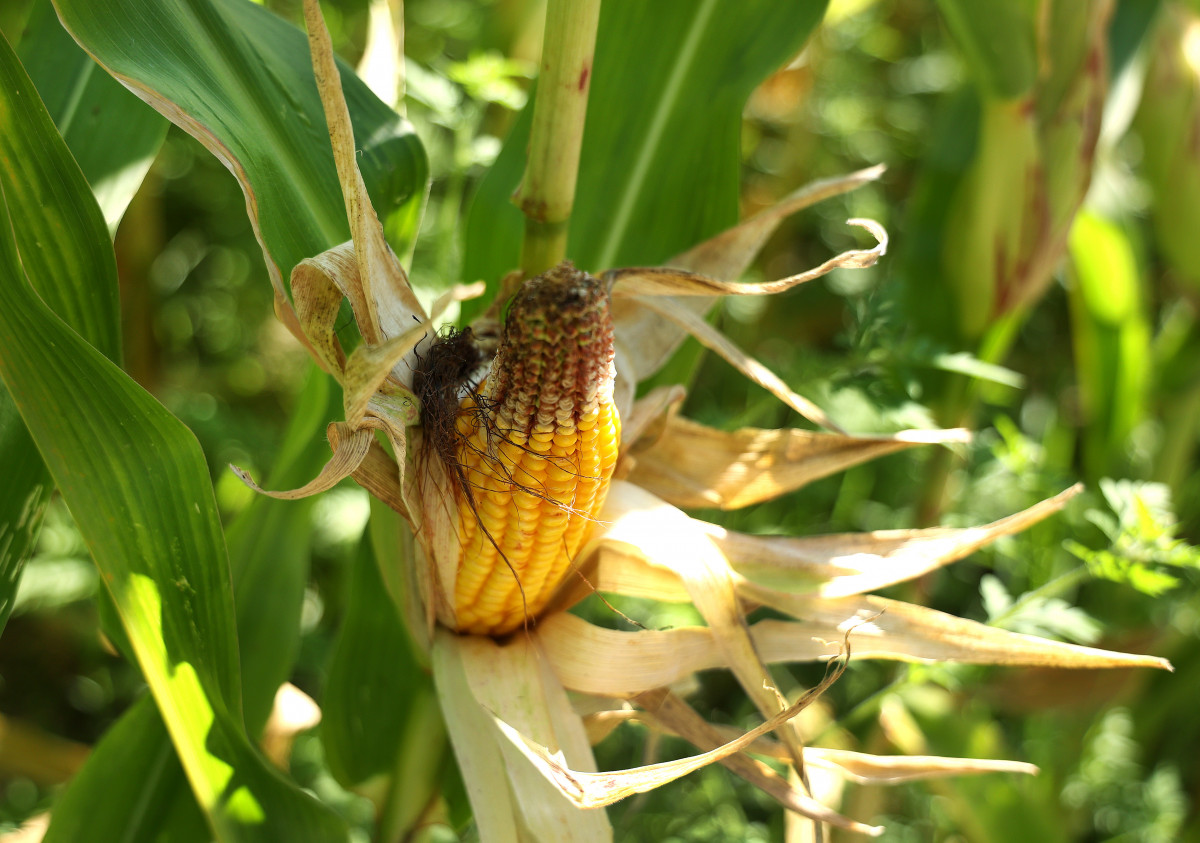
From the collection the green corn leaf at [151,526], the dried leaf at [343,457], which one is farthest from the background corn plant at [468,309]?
the dried leaf at [343,457]

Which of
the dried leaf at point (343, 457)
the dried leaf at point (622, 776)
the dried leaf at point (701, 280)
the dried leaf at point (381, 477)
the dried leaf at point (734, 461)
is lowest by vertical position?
the dried leaf at point (622, 776)

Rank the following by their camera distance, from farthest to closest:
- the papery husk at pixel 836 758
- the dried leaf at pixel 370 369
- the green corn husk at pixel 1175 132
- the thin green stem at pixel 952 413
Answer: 1. the green corn husk at pixel 1175 132
2. the thin green stem at pixel 952 413
3. the papery husk at pixel 836 758
4. the dried leaf at pixel 370 369

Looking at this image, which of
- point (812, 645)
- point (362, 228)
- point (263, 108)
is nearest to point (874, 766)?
point (812, 645)

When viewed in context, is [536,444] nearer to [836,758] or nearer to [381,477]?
[381,477]

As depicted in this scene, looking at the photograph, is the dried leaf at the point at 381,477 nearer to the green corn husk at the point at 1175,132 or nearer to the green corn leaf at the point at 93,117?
the green corn leaf at the point at 93,117

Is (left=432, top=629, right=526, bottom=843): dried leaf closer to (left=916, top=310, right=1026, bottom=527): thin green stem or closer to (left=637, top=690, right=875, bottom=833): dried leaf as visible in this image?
(left=637, top=690, right=875, bottom=833): dried leaf
